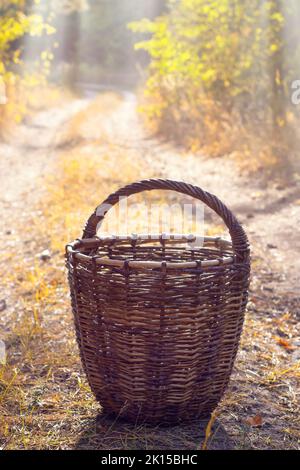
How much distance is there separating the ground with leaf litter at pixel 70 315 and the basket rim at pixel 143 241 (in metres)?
0.59

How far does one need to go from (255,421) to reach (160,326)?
23.1 inches

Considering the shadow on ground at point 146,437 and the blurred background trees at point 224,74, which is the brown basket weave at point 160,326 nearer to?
the shadow on ground at point 146,437

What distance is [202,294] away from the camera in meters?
2.19

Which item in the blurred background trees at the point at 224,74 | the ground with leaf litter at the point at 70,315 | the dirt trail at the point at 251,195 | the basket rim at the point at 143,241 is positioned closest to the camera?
the basket rim at the point at 143,241

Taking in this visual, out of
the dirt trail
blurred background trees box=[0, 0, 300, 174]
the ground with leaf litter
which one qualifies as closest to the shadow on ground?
the ground with leaf litter

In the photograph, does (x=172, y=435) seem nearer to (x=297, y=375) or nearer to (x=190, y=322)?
(x=190, y=322)

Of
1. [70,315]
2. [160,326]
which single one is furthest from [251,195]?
[160,326]

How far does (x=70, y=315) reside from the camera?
141 inches

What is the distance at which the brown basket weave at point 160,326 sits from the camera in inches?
85.3

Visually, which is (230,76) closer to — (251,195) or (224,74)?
(224,74)

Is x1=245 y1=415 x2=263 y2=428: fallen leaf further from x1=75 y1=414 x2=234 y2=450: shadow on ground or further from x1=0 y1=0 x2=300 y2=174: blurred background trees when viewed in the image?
x1=0 y1=0 x2=300 y2=174: blurred background trees

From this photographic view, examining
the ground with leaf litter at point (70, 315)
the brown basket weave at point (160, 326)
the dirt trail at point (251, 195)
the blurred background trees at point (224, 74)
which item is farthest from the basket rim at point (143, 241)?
the blurred background trees at point (224, 74)

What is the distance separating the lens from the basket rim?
2.14 metres
